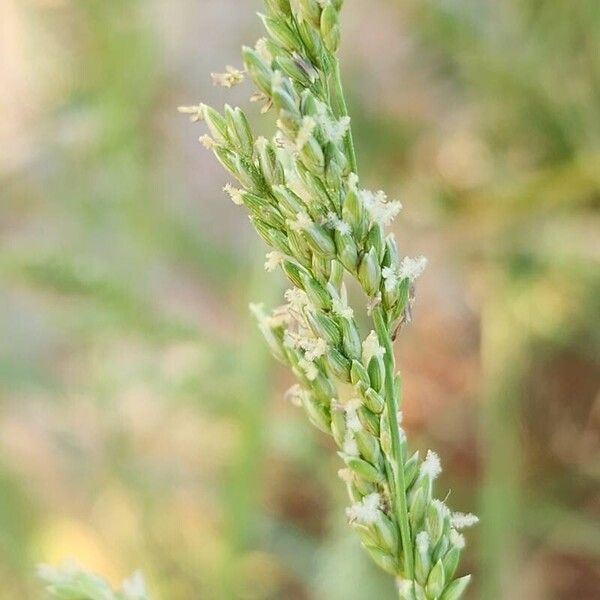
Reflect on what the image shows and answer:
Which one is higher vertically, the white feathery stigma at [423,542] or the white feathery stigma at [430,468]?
the white feathery stigma at [430,468]

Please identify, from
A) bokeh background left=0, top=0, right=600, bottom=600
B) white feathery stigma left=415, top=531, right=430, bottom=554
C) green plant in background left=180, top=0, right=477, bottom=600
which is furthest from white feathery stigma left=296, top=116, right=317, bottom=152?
bokeh background left=0, top=0, right=600, bottom=600

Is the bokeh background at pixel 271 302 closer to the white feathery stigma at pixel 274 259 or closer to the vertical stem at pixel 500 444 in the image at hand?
the vertical stem at pixel 500 444

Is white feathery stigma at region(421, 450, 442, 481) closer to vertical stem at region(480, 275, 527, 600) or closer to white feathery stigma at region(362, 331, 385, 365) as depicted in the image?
white feathery stigma at region(362, 331, 385, 365)

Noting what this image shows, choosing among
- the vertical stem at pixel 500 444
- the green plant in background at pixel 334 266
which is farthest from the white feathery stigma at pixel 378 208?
the vertical stem at pixel 500 444

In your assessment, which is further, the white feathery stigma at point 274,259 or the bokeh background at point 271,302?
the bokeh background at point 271,302

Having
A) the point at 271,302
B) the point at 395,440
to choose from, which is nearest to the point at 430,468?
the point at 395,440

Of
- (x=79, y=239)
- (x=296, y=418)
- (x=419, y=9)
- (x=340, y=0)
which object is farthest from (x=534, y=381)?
(x=340, y=0)

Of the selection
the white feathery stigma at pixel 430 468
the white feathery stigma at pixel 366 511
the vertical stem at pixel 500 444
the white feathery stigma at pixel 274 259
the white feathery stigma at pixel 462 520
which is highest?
the vertical stem at pixel 500 444

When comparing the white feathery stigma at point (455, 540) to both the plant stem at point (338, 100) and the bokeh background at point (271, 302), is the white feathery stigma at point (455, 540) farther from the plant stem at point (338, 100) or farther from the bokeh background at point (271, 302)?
the bokeh background at point (271, 302)

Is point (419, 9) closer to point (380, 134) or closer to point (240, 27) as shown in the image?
point (380, 134)
